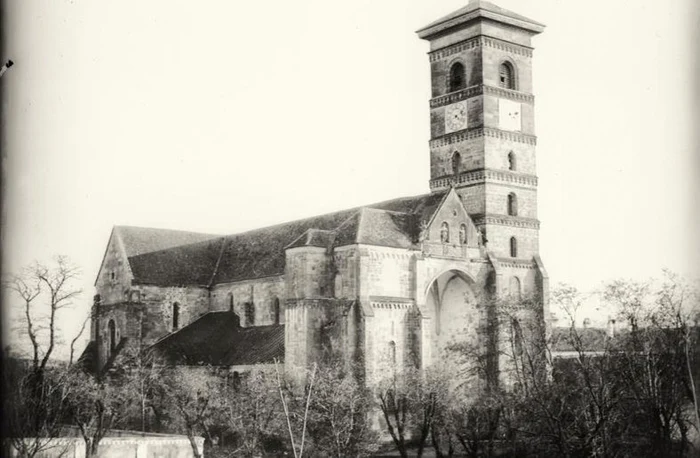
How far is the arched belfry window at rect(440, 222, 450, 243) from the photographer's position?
5669cm

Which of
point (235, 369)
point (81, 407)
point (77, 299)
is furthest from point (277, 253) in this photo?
point (77, 299)

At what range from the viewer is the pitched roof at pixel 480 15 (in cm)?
5947

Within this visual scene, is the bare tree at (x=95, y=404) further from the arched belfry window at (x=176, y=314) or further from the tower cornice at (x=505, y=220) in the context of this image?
the tower cornice at (x=505, y=220)

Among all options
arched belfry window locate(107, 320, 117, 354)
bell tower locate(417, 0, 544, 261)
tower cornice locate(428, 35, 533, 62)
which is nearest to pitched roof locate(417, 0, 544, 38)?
bell tower locate(417, 0, 544, 261)

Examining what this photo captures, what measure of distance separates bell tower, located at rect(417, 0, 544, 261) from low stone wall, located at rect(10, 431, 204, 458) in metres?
23.0

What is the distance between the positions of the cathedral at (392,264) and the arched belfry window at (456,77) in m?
0.07

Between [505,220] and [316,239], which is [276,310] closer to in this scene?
[316,239]

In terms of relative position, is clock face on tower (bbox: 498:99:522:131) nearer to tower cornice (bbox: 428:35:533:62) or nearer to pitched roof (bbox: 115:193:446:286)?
tower cornice (bbox: 428:35:533:62)

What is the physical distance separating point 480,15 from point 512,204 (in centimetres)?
1157

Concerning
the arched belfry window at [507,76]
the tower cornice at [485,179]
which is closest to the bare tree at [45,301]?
the tower cornice at [485,179]

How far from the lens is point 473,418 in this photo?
1732 inches

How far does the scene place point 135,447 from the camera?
141 ft

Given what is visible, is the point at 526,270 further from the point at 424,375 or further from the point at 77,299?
the point at 77,299

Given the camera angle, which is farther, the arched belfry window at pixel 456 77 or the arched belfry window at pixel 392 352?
the arched belfry window at pixel 456 77
